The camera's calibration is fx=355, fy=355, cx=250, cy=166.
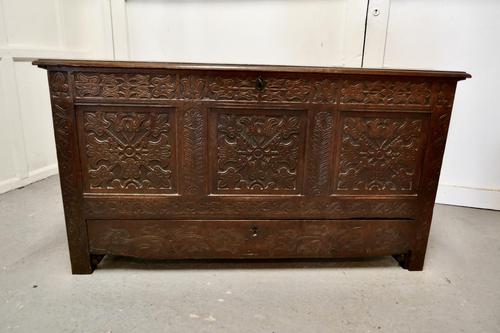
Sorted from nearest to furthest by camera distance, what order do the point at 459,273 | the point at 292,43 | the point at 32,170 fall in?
1. the point at 459,273
2. the point at 292,43
3. the point at 32,170

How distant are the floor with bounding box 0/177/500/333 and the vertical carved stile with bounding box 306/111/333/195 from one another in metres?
0.40

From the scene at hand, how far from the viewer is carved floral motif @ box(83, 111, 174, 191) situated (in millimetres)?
1350

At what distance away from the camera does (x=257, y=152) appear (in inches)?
55.9

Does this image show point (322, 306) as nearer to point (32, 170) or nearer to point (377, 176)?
point (377, 176)

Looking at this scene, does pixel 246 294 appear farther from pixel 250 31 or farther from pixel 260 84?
pixel 250 31

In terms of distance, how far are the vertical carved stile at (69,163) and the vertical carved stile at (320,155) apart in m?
0.92

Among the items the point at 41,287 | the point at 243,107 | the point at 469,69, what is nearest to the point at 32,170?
the point at 41,287

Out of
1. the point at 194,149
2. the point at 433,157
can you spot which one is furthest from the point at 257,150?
the point at 433,157

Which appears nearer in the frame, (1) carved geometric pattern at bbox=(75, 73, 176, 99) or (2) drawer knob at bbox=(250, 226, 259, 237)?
(1) carved geometric pattern at bbox=(75, 73, 176, 99)

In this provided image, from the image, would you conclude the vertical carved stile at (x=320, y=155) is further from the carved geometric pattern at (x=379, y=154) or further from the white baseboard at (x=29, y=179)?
the white baseboard at (x=29, y=179)

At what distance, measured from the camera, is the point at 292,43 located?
242 centimetres

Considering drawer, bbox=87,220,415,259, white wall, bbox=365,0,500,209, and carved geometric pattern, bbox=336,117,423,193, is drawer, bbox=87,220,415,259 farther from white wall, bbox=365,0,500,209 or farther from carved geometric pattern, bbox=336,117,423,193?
white wall, bbox=365,0,500,209

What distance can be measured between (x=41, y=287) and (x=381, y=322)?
130 cm

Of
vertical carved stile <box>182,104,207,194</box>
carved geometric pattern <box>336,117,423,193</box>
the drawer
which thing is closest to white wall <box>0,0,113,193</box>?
the drawer
